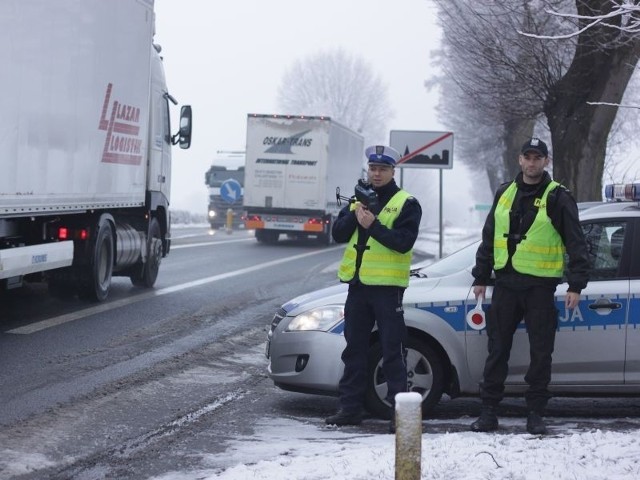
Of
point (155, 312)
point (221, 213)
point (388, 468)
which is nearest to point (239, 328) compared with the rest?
point (155, 312)

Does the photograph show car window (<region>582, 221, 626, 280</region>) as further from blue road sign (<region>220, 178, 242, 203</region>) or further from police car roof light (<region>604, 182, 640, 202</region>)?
blue road sign (<region>220, 178, 242, 203</region>)

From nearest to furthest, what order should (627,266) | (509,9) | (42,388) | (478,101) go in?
(627,266) < (42,388) < (509,9) < (478,101)

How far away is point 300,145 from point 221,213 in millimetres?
13228

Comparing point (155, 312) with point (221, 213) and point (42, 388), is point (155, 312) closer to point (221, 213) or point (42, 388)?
point (42, 388)

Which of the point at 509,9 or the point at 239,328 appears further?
the point at 509,9

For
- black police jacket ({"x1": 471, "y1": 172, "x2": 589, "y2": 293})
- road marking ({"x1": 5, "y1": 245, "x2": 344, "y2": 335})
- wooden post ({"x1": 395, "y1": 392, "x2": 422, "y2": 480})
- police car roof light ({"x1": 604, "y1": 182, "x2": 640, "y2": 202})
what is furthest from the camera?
road marking ({"x1": 5, "y1": 245, "x2": 344, "y2": 335})

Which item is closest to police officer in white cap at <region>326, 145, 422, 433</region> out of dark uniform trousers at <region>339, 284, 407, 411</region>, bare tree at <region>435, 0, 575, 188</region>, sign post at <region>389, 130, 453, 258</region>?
dark uniform trousers at <region>339, 284, 407, 411</region>

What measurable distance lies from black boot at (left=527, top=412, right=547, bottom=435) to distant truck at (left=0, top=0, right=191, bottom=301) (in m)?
5.66

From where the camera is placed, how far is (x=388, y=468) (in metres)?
5.69

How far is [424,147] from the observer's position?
21000 mm

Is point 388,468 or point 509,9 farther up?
point 509,9

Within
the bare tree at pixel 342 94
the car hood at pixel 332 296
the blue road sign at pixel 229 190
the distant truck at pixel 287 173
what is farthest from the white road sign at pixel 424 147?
the bare tree at pixel 342 94

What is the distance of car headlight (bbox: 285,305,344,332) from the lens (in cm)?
788

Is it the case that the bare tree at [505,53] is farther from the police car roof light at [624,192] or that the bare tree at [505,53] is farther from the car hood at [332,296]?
the car hood at [332,296]
